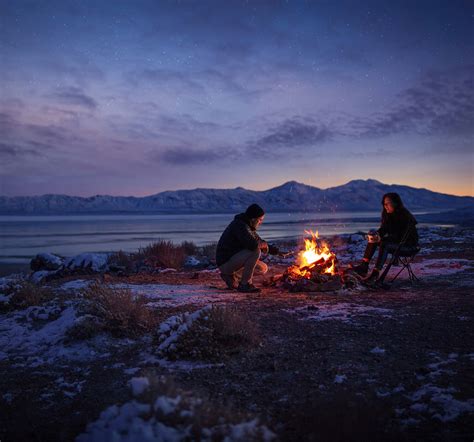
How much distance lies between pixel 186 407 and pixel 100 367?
5.97 ft

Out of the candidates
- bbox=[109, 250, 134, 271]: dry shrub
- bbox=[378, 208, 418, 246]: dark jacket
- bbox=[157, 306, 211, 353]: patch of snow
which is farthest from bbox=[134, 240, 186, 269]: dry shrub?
bbox=[157, 306, 211, 353]: patch of snow

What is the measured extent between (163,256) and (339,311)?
7.94 m

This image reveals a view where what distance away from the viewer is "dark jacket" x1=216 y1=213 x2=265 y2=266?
23.4 feet

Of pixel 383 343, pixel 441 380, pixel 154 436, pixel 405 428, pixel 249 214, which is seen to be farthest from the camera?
pixel 249 214

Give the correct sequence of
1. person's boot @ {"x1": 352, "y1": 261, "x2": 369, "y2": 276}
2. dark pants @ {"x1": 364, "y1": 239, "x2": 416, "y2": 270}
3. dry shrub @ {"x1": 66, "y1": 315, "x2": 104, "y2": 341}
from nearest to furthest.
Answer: dry shrub @ {"x1": 66, "y1": 315, "x2": 104, "y2": 341}
dark pants @ {"x1": 364, "y1": 239, "x2": 416, "y2": 270}
person's boot @ {"x1": 352, "y1": 261, "x2": 369, "y2": 276}

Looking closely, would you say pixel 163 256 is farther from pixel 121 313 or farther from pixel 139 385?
pixel 139 385

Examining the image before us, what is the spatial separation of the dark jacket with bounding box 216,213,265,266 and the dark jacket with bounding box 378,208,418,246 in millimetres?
2532

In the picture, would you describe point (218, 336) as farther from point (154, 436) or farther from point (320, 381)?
point (154, 436)

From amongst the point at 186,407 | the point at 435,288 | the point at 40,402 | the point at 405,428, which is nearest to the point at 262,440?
the point at 186,407

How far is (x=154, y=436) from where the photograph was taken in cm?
216

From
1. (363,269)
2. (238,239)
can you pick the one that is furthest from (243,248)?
(363,269)

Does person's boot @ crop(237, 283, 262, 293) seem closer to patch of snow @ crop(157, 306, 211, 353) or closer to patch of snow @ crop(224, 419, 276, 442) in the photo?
patch of snow @ crop(157, 306, 211, 353)

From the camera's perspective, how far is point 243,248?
7453mm

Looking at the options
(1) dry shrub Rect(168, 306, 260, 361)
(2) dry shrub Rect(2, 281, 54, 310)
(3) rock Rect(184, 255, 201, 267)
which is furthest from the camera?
(3) rock Rect(184, 255, 201, 267)
